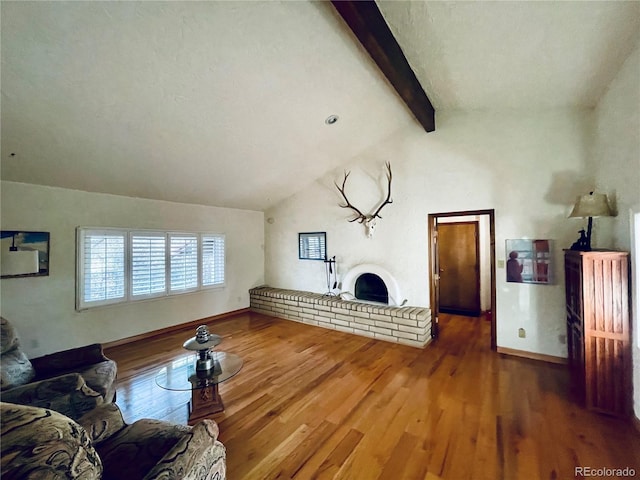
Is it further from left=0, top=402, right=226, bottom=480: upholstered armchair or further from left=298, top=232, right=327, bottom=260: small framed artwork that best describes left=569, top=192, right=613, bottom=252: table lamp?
left=298, top=232, right=327, bottom=260: small framed artwork

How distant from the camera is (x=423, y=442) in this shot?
1984 millimetres

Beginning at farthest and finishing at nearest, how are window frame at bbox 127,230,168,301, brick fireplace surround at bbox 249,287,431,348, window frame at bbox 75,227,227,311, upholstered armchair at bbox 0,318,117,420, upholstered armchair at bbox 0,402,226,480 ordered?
window frame at bbox 127,230,168,301 < brick fireplace surround at bbox 249,287,431,348 < window frame at bbox 75,227,227,311 < upholstered armchair at bbox 0,318,117,420 < upholstered armchair at bbox 0,402,226,480

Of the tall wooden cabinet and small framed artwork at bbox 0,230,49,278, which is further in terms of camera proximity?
small framed artwork at bbox 0,230,49,278

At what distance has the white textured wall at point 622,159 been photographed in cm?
214

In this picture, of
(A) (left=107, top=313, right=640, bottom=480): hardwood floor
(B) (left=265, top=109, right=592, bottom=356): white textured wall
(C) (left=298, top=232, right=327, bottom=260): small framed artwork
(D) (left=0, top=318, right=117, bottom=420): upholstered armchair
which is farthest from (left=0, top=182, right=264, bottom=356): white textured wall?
(B) (left=265, top=109, right=592, bottom=356): white textured wall

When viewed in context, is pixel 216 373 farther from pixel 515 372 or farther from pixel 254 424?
pixel 515 372

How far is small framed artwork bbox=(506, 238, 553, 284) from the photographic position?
11.0 feet

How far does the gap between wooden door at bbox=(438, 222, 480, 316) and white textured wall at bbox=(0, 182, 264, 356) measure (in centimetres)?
475

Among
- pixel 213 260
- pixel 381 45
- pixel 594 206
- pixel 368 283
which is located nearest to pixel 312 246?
pixel 368 283

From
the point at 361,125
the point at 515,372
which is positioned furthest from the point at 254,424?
the point at 361,125

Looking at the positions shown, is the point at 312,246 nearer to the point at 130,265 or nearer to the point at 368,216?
the point at 368,216

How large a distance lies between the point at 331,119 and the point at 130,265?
3.77 meters

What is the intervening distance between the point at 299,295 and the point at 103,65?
13.7 feet

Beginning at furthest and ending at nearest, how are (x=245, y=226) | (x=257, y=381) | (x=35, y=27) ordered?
(x=245, y=226)
(x=257, y=381)
(x=35, y=27)
